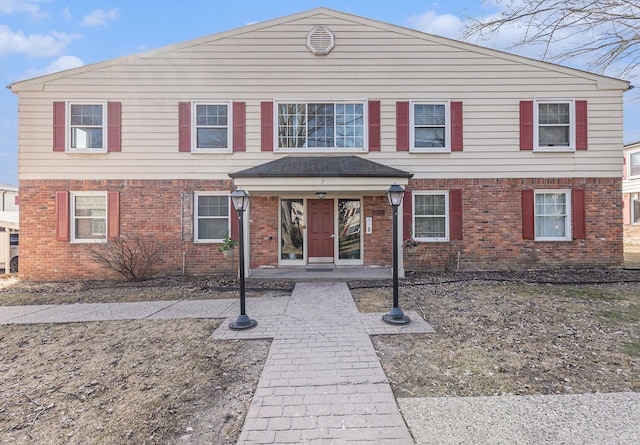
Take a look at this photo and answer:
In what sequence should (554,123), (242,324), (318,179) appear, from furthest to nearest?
(554,123), (318,179), (242,324)

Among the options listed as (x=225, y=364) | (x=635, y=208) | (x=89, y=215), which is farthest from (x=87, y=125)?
(x=635, y=208)

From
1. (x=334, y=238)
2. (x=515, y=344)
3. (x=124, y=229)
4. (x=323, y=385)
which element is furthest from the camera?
(x=334, y=238)

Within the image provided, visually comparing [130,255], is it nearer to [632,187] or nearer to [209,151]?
[209,151]

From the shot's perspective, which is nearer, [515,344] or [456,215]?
[515,344]

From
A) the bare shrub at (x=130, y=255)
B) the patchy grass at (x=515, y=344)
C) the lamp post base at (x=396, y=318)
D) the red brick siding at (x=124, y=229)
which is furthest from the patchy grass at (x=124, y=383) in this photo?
the red brick siding at (x=124, y=229)

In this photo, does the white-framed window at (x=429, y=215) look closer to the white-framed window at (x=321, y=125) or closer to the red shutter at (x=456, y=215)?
the red shutter at (x=456, y=215)

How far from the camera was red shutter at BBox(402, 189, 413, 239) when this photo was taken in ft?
30.1

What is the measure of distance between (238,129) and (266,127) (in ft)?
2.79

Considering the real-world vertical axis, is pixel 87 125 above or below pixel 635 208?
above

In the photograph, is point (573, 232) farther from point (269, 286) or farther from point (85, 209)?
point (85, 209)

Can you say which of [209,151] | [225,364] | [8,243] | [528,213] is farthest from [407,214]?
[8,243]

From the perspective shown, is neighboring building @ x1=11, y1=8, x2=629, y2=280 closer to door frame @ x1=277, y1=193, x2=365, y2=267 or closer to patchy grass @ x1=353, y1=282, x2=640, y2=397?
door frame @ x1=277, y1=193, x2=365, y2=267

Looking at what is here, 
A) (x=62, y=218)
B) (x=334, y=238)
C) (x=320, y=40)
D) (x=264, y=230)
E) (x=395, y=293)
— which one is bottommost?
(x=395, y=293)

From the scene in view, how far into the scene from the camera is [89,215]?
9.22 m
